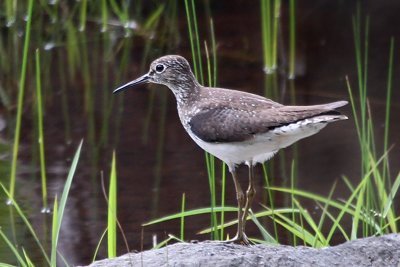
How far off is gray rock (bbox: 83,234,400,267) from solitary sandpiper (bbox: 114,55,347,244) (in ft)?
1.64

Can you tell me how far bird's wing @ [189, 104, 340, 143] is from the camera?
4195 mm

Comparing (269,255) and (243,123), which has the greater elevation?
(243,123)

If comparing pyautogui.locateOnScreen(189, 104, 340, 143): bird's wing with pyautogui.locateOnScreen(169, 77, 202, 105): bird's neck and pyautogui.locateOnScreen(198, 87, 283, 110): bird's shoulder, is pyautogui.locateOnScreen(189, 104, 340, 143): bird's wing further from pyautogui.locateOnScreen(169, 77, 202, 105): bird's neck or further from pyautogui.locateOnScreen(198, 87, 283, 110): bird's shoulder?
pyautogui.locateOnScreen(169, 77, 202, 105): bird's neck

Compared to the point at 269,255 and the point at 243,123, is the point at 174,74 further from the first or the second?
the point at 269,255

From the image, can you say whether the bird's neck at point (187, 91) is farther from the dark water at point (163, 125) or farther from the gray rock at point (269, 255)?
the dark water at point (163, 125)

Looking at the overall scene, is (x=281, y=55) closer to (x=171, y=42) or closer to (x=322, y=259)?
(x=171, y=42)

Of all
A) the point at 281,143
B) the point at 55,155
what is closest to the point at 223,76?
the point at 55,155

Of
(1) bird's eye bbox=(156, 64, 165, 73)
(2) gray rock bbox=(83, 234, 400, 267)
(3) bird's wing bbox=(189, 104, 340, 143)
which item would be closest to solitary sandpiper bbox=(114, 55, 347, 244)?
(3) bird's wing bbox=(189, 104, 340, 143)

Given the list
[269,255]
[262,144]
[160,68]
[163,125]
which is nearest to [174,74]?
[160,68]

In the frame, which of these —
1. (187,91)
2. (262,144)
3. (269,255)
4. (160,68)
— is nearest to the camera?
(269,255)

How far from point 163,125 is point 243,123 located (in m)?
3.63

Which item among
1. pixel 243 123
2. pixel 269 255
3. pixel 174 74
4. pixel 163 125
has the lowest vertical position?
pixel 269 255

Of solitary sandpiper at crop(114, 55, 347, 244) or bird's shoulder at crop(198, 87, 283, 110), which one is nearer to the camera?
solitary sandpiper at crop(114, 55, 347, 244)

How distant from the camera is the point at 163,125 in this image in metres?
7.98
